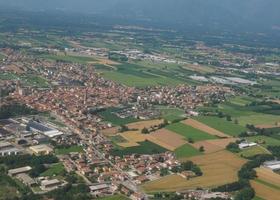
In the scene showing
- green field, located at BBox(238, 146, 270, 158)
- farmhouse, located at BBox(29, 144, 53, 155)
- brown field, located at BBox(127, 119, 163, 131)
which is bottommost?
farmhouse, located at BBox(29, 144, 53, 155)

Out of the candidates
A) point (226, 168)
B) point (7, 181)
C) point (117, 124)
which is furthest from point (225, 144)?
point (7, 181)

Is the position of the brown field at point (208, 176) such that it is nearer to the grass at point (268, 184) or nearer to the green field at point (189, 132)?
the grass at point (268, 184)

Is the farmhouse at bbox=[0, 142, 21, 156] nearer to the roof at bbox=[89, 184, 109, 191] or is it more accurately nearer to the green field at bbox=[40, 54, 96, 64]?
the roof at bbox=[89, 184, 109, 191]

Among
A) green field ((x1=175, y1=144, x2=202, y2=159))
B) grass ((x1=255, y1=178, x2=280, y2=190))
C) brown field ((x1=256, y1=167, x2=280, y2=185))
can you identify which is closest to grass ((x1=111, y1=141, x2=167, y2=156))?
green field ((x1=175, y1=144, x2=202, y2=159))

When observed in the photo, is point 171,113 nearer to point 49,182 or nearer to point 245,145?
point 245,145

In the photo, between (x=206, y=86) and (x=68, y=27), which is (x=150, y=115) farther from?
(x=68, y=27)

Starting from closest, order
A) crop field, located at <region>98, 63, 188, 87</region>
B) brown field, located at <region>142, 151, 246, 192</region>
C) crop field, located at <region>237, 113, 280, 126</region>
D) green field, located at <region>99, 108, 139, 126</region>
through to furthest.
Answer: brown field, located at <region>142, 151, 246, 192</region>
green field, located at <region>99, 108, 139, 126</region>
crop field, located at <region>237, 113, 280, 126</region>
crop field, located at <region>98, 63, 188, 87</region>
